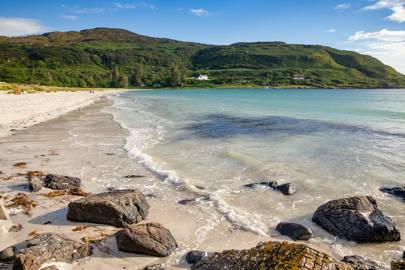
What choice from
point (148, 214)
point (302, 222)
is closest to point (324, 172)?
point (302, 222)

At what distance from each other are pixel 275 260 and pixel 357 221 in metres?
5.36

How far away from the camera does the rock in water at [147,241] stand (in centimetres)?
823

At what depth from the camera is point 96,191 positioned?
1332 cm

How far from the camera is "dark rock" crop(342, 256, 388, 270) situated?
7311mm

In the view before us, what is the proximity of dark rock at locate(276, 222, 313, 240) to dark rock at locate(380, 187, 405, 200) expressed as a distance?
6.24 metres

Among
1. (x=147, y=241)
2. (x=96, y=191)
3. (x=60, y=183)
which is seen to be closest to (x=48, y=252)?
(x=147, y=241)

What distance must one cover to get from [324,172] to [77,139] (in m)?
18.3

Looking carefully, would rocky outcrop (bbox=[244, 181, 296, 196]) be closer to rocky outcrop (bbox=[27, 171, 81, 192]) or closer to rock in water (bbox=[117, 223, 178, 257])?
rock in water (bbox=[117, 223, 178, 257])

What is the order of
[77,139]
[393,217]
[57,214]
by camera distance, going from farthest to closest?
1. [77,139]
2. [393,217]
3. [57,214]

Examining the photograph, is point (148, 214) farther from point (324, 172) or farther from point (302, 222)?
point (324, 172)

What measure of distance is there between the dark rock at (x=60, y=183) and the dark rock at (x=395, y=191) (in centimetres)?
1280

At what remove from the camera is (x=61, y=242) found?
26.2ft

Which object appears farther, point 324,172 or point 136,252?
point 324,172

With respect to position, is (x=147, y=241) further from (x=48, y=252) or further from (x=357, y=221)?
(x=357, y=221)
